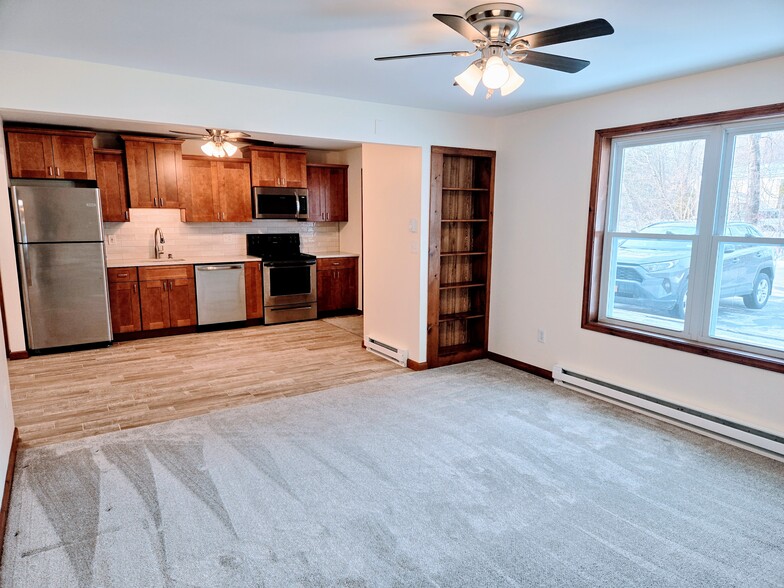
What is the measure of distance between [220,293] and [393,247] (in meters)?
2.58

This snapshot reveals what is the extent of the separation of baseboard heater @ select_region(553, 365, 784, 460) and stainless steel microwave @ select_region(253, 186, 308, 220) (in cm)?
419

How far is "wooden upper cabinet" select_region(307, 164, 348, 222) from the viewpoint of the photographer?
23.2 feet

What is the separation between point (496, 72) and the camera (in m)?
2.21

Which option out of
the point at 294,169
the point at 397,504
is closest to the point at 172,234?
the point at 294,169

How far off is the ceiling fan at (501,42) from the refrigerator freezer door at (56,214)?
13.8ft

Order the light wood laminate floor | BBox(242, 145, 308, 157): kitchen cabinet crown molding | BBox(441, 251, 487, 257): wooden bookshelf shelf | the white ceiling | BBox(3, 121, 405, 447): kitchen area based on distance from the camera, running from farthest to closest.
Answer: BBox(242, 145, 308, 157): kitchen cabinet crown molding, BBox(441, 251, 487, 257): wooden bookshelf shelf, BBox(3, 121, 405, 447): kitchen area, the light wood laminate floor, the white ceiling

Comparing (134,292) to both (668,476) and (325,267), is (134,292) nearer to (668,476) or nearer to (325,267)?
(325,267)

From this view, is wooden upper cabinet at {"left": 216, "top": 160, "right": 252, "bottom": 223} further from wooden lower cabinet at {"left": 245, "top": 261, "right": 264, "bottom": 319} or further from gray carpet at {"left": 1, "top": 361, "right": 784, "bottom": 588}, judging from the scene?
gray carpet at {"left": 1, "top": 361, "right": 784, "bottom": 588}

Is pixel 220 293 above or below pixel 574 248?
below

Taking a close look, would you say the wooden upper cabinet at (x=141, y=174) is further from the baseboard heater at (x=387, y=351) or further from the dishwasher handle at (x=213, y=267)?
the baseboard heater at (x=387, y=351)

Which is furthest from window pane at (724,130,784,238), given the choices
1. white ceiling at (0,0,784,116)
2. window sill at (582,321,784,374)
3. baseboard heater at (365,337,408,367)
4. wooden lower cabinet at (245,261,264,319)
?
wooden lower cabinet at (245,261,264,319)

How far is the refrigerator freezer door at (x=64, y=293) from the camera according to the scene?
498 centimetres

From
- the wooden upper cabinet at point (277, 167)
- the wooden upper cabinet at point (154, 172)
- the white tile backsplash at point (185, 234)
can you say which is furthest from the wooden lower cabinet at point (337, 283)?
the wooden upper cabinet at point (154, 172)

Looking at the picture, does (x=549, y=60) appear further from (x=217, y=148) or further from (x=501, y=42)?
(x=217, y=148)
